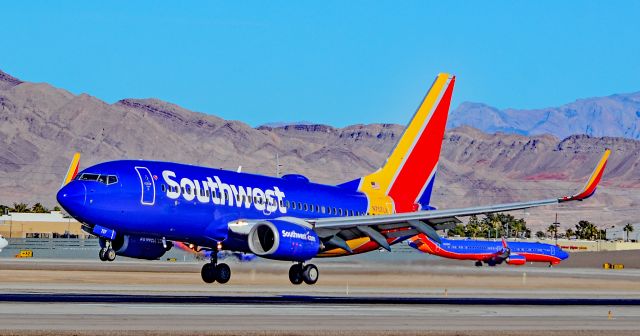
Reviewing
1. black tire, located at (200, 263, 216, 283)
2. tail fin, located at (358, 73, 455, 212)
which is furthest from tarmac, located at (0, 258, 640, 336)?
tail fin, located at (358, 73, 455, 212)

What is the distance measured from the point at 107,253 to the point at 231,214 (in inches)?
253

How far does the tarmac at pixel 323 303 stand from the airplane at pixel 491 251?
33.4m

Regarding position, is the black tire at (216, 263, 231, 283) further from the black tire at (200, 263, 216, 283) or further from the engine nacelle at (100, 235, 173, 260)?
the engine nacelle at (100, 235, 173, 260)

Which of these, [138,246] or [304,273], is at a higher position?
[138,246]

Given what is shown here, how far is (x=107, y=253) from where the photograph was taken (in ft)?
184

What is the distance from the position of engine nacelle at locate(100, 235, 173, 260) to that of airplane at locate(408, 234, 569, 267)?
57010 millimetres

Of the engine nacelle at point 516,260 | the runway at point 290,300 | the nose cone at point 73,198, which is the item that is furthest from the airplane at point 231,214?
the engine nacelle at point 516,260

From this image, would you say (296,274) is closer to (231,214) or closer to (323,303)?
(231,214)

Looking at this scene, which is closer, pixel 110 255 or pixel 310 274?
pixel 110 255

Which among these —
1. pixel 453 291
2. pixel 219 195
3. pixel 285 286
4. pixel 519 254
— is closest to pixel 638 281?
pixel 453 291

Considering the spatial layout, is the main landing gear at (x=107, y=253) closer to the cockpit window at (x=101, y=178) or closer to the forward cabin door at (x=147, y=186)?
the forward cabin door at (x=147, y=186)

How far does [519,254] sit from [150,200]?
8646 centimetres

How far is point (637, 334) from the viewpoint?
36.0 meters

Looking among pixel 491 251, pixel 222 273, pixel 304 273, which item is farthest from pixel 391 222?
pixel 491 251
